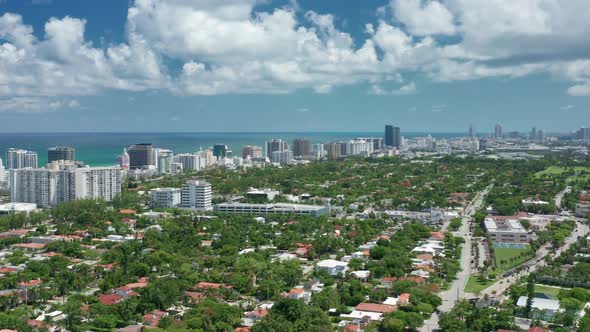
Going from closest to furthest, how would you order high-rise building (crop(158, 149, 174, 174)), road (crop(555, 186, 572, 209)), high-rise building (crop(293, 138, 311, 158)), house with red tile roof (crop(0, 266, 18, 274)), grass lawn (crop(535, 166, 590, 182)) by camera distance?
1. house with red tile roof (crop(0, 266, 18, 274))
2. road (crop(555, 186, 572, 209))
3. grass lawn (crop(535, 166, 590, 182))
4. high-rise building (crop(158, 149, 174, 174))
5. high-rise building (crop(293, 138, 311, 158))

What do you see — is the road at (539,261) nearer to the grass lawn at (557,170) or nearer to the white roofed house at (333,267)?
the white roofed house at (333,267)

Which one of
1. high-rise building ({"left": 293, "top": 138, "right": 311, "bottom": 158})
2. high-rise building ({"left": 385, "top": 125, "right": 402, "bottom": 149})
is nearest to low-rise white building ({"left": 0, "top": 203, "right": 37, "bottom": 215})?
high-rise building ({"left": 293, "top": 138, "right": 311, "bottom": 158})

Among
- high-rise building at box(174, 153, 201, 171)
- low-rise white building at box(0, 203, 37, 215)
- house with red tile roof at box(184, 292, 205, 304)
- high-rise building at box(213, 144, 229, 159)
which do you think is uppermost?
high-rise building at box(213, 144, 229, 159)

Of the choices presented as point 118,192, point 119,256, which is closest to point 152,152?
point 118,192

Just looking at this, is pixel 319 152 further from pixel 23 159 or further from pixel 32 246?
pixel 32 246

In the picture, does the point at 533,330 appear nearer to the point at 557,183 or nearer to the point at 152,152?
the point at 557,183

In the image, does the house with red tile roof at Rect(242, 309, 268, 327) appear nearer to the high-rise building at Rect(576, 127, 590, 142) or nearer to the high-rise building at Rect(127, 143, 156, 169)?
the high-rise building at Rect(127, 143, 156, 169)
